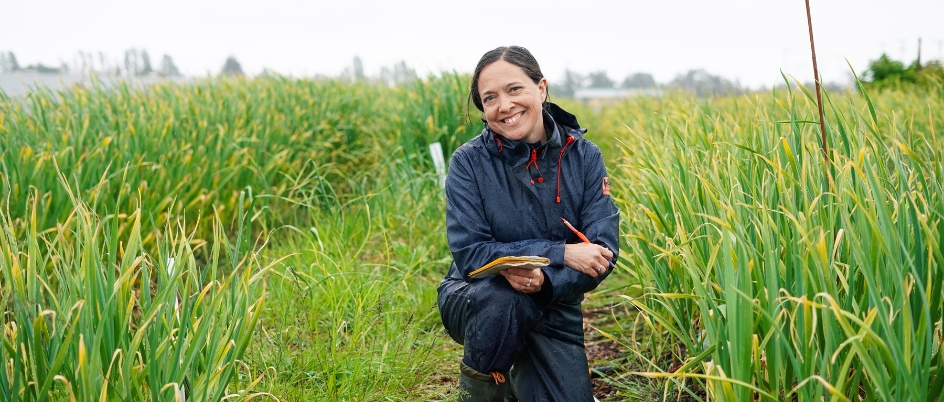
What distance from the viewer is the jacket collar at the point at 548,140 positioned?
2.12 meters

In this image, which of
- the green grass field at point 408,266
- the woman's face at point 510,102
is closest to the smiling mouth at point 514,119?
the woman's face at point 510,102

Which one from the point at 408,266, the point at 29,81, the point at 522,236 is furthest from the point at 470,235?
the point at 29,81

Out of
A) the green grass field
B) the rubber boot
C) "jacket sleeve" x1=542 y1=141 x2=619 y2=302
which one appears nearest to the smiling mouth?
"jacket sleeve" x1=542 y1=141 x2=619 y2=302

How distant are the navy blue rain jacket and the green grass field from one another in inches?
8.2

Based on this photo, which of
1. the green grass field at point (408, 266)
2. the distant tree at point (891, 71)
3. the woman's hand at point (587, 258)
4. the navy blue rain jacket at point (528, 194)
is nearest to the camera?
the green grass field at point (408, 266)

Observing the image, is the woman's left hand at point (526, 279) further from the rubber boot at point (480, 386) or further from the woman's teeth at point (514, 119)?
the woman's teeth at point (514, 119)

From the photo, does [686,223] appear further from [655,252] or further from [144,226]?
[144,226]

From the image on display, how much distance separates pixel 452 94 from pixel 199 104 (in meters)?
1.77

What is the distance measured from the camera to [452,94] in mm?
5617

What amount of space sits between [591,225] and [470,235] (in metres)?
0.33

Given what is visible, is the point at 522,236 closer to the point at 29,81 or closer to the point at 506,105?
the point at 506,105

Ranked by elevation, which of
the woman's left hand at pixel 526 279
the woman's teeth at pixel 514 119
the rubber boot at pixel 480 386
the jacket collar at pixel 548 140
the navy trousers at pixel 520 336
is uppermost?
the woman's teeth at pixel 514 119

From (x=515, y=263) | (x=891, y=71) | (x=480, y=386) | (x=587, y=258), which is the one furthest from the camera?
(x=891, y=71)

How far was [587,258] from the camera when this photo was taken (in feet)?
6.43
